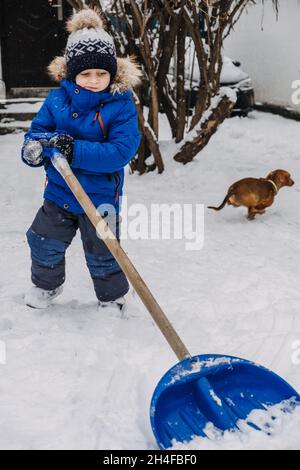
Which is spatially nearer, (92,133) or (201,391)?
(201,391)

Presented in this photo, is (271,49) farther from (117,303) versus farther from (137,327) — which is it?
(137,327)

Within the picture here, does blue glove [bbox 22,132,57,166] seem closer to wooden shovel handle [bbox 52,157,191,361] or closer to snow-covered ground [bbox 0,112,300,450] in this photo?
wooden shovel handle [bbox 52,157,191,361]

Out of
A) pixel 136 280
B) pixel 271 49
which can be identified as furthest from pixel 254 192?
pixel 271 49

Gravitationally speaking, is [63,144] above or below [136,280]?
above

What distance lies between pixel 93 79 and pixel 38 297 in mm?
1087

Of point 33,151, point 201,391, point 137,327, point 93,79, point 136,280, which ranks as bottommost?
point 137,327

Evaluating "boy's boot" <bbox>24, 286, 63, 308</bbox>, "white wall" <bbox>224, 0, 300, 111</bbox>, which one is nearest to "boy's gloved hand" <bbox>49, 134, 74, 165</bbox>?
"boy's boot" <bbox>24, 286, 63, 308</bbox>

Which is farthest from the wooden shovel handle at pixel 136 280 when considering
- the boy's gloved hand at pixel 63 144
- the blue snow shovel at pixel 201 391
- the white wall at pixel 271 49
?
the white wall at pixel 271 49

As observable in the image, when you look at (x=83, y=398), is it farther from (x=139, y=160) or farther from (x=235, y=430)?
(x=139, y=160)

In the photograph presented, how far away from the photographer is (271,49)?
404 inches

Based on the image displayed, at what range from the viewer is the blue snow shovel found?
1.90 metres

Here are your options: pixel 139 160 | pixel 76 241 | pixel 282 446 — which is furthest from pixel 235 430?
pixel 139 160
